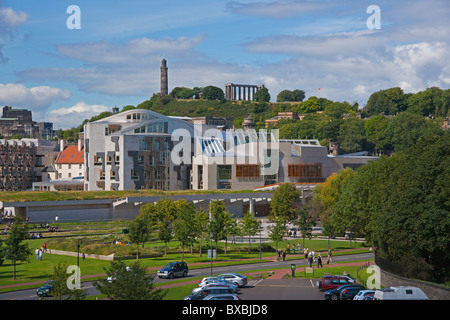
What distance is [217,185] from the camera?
5084 inches

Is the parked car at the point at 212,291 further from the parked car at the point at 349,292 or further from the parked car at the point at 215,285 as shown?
Result: the parked car at the point at 349,292

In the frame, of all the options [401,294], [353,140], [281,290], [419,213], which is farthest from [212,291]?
[353,140]

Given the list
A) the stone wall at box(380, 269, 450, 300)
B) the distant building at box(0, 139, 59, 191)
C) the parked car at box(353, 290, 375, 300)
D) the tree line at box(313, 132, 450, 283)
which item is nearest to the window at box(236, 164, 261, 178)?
the distant building at box(0, 139, 59, 191)

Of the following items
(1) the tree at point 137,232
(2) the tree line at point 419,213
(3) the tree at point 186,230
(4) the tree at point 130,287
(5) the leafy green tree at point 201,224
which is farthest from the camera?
(5) the leafy green tree at point 201,224

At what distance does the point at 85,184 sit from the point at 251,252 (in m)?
68.6

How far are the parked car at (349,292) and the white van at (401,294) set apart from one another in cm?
409

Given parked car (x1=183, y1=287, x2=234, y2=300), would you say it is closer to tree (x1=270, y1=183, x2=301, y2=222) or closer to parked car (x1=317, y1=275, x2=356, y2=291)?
parked car (x1=317, y1=275, x2=356, y2=291)

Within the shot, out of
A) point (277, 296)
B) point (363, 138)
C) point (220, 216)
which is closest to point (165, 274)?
point (277, 296)

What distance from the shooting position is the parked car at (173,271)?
5528cm

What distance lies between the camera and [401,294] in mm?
38500

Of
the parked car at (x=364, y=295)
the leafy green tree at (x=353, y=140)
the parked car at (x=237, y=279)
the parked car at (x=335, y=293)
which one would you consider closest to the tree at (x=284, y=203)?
the parked car at (x=237, y=279)

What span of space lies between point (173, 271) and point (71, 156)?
112739mm

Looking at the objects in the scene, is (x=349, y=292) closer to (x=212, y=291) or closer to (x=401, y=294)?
(x=401, y=294)
